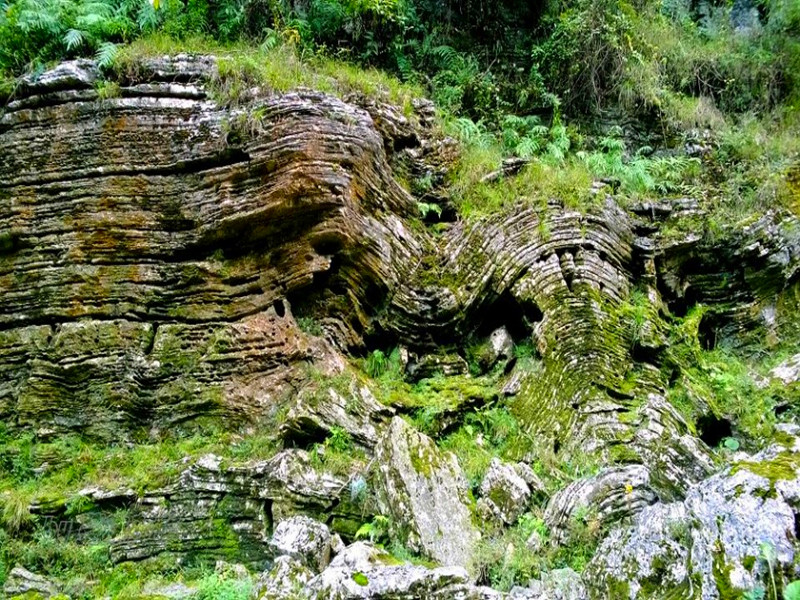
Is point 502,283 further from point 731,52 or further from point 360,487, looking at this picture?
point 731,52

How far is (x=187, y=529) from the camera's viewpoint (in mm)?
6367

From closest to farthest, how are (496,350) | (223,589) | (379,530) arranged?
1. (223,589)
2. (379,530)
3. (496,350)

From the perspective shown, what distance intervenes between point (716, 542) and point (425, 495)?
269 centimetres

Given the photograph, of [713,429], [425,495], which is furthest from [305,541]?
[713,429]

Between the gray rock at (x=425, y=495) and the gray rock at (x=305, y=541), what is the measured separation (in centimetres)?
69

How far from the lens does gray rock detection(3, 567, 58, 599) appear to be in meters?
5.53

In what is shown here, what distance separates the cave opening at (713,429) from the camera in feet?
27.5

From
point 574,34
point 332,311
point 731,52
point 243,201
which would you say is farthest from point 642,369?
point 731,52

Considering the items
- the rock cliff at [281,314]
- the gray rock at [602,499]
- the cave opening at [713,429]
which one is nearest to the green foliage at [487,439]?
the rock cliff at [281,314]

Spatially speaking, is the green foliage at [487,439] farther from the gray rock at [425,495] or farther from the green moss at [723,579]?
the green moss at [723,579]

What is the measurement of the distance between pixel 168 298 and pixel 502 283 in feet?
14.3

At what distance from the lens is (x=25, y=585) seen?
5648 mm

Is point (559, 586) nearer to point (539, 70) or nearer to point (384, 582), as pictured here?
point (384, 582)

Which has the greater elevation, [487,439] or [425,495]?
[425,495]
